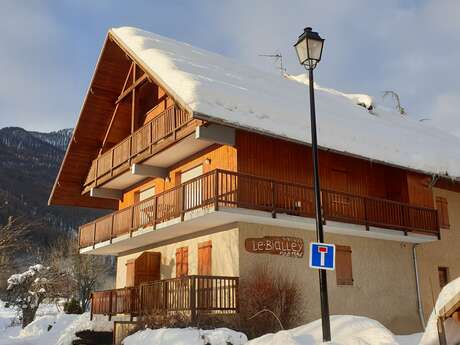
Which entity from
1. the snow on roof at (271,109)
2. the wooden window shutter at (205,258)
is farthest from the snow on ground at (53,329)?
the snow on roof at (271,109)

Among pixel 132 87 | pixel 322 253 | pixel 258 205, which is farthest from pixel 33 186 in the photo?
pixel 322 253

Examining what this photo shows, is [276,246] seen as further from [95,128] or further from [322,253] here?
[95,128]

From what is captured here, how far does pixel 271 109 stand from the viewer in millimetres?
17234

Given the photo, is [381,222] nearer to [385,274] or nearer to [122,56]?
[385,274]

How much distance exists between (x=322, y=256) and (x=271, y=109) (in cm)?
856

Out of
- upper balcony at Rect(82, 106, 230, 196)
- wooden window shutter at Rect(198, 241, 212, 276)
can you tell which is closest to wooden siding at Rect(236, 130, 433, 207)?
upper balcony at Rect(82, 106, 230, 196)

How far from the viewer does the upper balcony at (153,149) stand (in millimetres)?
16862

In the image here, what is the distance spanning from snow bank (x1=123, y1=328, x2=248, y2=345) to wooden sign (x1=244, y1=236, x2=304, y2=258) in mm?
3598

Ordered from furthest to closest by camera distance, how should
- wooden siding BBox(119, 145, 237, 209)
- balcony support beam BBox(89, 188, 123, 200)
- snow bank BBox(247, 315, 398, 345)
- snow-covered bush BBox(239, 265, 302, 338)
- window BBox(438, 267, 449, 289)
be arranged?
balcony support beam BBox(89, 188, 123, 200)
window BBox(438, 267, 449, 289)
wooden siding BBox(119, 145, 237, 209)
snow-covered bush BBox(239, 265, 302, 338)
snow bank BBox(247, 315, 398, 345)

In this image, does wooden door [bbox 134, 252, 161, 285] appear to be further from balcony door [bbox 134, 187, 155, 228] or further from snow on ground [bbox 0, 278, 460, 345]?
snow on ground [bbox 0, 278, 460, 345]

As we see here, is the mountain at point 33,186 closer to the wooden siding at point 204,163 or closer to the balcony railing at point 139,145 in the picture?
the balcony railing at point 139,145

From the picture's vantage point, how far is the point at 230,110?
50.8 ft

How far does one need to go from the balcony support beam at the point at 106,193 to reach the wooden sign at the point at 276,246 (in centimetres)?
1032

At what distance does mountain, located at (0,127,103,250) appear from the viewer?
100188 millimetres
